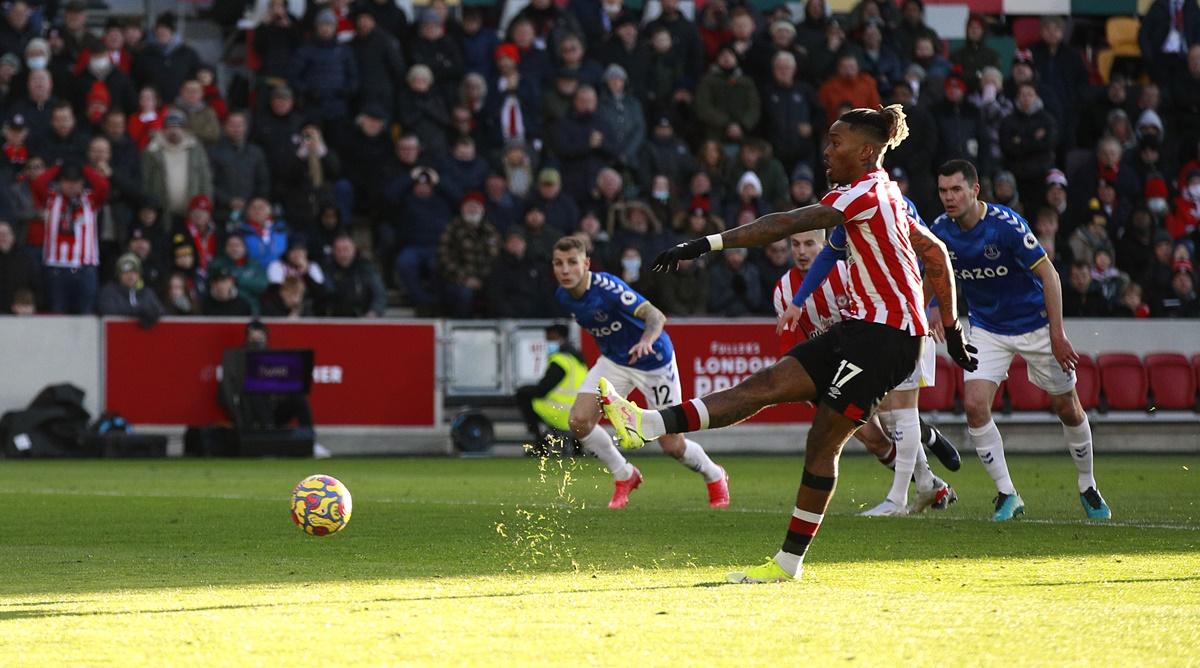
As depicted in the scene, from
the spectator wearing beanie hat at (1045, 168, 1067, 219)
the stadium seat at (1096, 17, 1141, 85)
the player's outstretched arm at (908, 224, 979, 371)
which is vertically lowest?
the player's outstretched arm at (908, 224, 979, 371)

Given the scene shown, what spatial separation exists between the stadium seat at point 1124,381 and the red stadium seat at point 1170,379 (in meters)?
0.14

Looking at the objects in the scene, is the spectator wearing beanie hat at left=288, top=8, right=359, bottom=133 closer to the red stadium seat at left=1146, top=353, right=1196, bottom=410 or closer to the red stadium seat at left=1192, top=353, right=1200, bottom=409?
the red stadium seat at left=1146, top=353, right=1196, bottom=410

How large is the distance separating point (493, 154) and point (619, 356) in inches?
380

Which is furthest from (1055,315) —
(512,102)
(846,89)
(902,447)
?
(846,89)

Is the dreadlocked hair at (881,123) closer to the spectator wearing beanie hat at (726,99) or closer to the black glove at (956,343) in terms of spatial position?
the black glove at (956,343)

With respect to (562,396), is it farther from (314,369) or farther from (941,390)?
(941,390)

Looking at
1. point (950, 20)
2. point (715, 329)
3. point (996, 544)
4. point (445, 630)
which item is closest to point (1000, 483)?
point (996, 544)

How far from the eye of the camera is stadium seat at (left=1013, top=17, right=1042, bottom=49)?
94.3 feet

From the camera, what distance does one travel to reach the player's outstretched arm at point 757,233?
738 centimetres

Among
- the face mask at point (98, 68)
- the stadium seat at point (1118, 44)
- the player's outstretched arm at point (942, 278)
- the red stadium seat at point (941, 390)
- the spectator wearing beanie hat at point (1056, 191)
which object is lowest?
the red stadium seat at point (941, 390)

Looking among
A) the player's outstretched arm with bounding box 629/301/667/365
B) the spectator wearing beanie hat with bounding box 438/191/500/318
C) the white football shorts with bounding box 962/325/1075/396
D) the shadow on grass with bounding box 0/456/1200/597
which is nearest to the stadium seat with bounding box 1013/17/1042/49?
the spectator wearing beanie hat with bounding box 438/191/500/318

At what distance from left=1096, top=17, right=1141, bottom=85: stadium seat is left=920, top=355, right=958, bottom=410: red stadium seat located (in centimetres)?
737

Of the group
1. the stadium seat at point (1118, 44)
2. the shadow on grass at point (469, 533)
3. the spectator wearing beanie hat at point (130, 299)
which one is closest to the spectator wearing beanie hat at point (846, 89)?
the stadium seat at point (1118, 44)

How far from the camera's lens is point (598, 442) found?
13.5m
